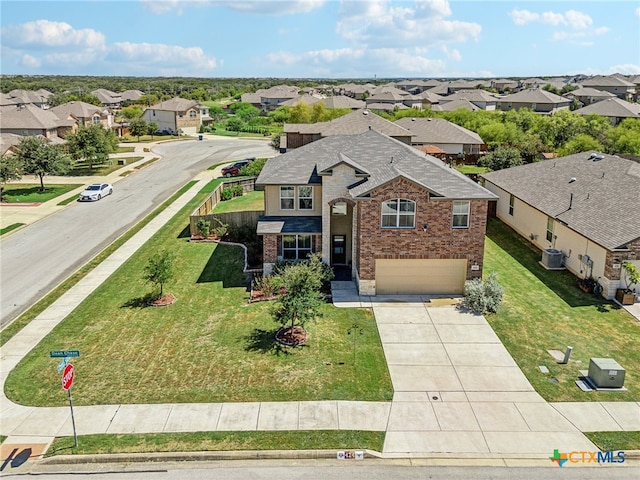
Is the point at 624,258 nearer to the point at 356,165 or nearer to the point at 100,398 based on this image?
the point at 356,165

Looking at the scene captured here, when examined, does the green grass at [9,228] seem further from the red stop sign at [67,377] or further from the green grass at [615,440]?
the green grass at [615,440]

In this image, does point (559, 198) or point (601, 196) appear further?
point (559, 198)

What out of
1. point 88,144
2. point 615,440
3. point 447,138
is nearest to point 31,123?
point 88,144

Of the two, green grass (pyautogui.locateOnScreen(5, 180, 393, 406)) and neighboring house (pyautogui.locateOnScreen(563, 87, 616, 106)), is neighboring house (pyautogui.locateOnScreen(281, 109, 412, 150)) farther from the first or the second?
neighboring house (pyautogui.locateOnScreen(563, 87, 616, 106))

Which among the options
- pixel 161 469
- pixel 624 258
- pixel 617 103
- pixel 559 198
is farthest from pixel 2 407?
pixel 617 103

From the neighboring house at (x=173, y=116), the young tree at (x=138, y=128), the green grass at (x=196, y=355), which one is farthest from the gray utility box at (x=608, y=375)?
the neighboring house at (x=173, y=116)

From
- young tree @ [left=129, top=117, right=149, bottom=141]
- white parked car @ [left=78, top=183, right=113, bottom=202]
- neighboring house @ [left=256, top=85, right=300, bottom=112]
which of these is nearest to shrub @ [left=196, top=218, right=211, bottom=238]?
white parked car @ [left=78, top=183, right=113, bottom=202]

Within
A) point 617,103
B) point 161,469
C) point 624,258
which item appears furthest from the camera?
point 617,103
